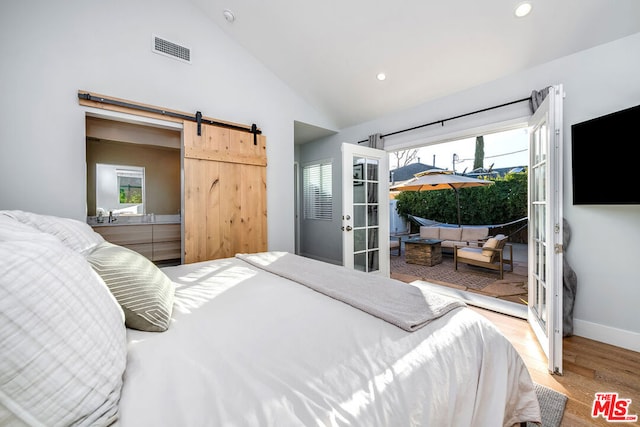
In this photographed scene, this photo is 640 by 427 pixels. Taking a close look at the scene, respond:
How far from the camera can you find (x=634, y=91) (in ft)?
6.81

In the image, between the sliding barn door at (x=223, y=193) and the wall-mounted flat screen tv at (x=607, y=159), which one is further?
the sliding barn door at (x=223, y=193)

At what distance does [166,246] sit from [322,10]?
11.2 ft

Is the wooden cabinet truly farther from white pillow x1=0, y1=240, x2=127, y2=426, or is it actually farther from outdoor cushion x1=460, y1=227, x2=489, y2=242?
outdoor cushion x1=460, y1=227, x2=489, y2=242

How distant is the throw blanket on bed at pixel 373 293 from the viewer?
3.51 feet

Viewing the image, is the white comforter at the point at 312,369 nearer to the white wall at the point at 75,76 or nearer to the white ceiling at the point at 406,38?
the white wall at the point at 75,76

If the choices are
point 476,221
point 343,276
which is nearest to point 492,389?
point 343,276

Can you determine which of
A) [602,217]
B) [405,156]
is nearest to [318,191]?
[602,217]

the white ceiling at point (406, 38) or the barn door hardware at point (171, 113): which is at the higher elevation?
the white ceiling at point (406, 38)

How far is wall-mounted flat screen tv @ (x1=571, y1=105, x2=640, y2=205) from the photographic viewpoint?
182 cm

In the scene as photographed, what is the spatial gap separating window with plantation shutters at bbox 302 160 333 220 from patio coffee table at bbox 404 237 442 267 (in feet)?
5.91

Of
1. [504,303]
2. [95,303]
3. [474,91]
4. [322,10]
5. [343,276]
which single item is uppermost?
[322,10]

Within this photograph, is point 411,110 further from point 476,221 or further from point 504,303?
point 476,221

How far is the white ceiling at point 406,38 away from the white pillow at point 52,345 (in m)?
3.03

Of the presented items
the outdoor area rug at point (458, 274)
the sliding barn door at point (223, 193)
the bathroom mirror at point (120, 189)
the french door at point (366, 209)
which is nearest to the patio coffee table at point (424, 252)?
the outdoor area rug at point (458, 274)
